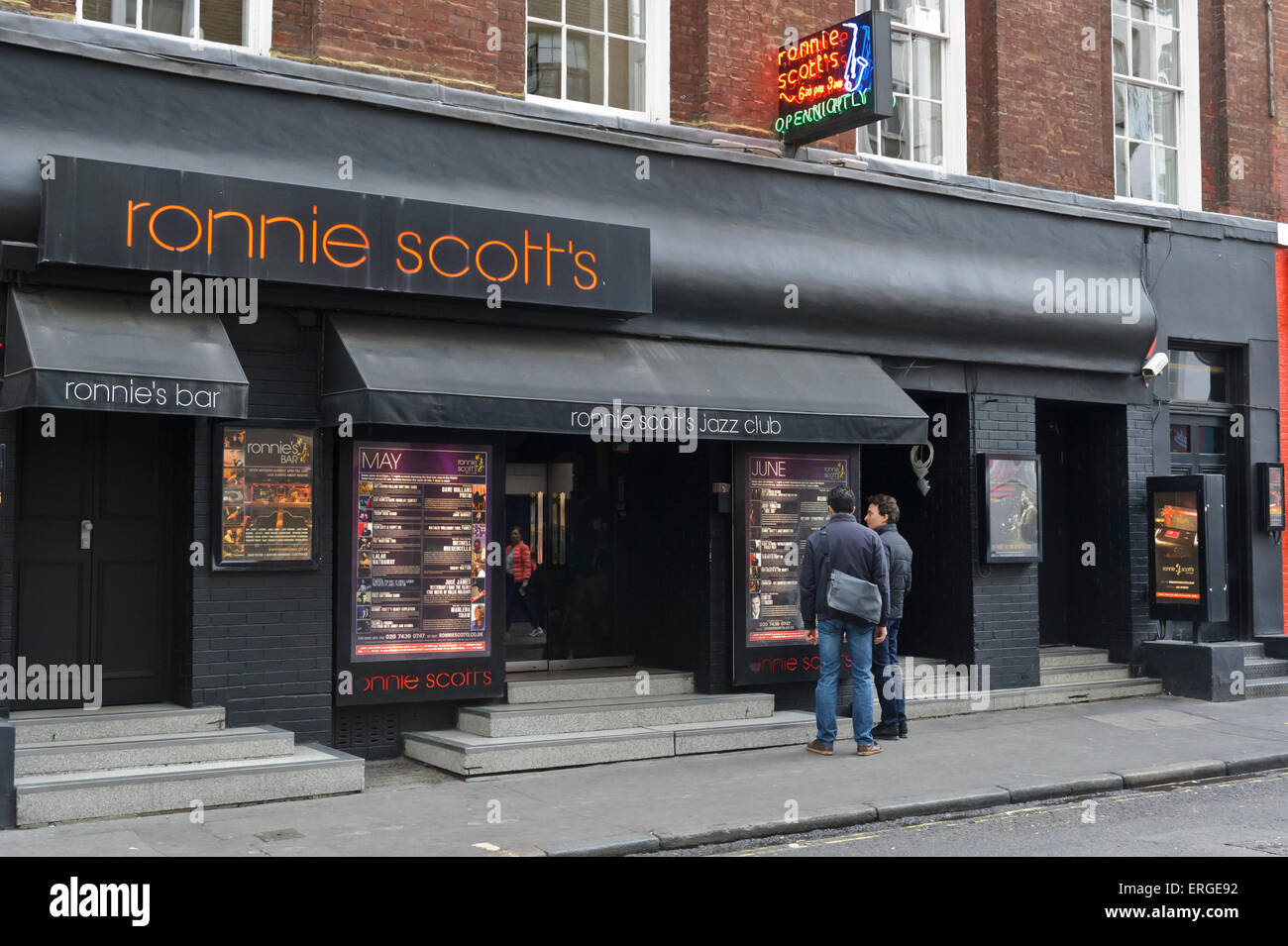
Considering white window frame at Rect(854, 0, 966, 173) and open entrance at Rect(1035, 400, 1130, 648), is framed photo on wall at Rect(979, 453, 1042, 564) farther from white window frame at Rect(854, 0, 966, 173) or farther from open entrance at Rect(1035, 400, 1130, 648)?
white window frame at Rect(854, 0, 966, 173)

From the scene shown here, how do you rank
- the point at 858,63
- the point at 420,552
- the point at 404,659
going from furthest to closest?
1. the point at 858,63
2. the point at 420,552
3. the point at 404,659

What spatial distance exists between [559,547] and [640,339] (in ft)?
6.99

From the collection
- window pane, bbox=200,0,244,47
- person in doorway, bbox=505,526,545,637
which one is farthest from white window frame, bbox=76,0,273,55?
person in doorway, bbox=505,526,545,637

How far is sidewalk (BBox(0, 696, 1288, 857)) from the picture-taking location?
23.8 ft

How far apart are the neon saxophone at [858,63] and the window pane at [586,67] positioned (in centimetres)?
213

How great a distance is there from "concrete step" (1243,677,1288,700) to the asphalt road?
187 inches

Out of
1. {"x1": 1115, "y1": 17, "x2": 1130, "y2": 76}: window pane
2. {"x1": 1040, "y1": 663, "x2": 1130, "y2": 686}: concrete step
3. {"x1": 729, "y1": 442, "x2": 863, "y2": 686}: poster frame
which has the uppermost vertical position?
{"x1": 1115, "y1": 17, "x2": 1130, "y2": 76}: window pane

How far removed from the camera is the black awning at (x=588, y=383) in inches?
362

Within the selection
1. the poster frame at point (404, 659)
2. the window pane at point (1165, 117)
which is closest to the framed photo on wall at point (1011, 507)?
the window pane at point (1165, 117)

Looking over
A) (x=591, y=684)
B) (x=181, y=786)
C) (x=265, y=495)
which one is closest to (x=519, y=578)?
(x=591, y=684)

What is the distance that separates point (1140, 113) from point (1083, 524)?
189 inches

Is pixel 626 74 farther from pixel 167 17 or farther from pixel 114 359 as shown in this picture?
pixel 114 359

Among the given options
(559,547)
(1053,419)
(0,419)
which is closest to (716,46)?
(559,547)

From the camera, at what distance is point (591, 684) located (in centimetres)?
1081
